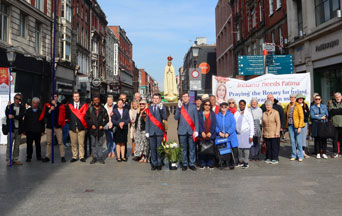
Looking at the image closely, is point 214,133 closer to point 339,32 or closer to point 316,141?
point 316,141

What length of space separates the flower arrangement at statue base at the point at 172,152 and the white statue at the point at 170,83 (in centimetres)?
389

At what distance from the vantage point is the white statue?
1098cm

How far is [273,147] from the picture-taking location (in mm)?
8016

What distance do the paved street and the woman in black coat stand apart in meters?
0.81

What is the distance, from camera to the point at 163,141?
312 inches

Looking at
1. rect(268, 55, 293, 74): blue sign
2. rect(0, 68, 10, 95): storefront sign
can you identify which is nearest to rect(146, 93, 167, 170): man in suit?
rect(0, 68, 10, 95): storefront sign

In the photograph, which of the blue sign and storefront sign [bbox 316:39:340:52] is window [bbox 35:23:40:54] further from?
storefront sign [bbox 316:39:340:52]

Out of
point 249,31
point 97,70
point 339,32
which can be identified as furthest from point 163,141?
point 97,70

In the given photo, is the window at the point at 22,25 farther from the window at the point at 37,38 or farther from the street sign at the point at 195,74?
the street sign at the point at 195,74

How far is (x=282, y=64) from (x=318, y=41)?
2.24 m

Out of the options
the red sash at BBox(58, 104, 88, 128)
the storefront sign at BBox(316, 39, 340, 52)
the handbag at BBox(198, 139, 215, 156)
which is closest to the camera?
the handbag at BBox(198, 139, 215, 156)

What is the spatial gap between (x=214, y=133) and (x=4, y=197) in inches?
187

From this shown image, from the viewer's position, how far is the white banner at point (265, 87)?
964cm

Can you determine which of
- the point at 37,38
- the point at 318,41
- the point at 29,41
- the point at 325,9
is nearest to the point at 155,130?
the point at 318,41
